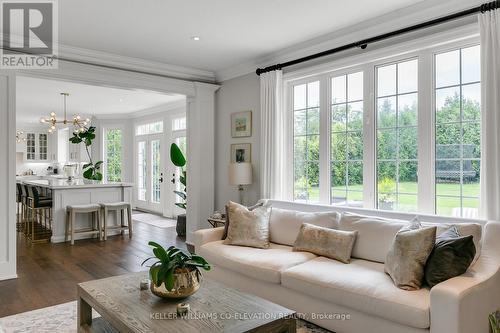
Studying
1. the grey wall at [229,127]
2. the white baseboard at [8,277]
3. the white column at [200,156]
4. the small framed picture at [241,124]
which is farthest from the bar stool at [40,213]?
the small framed picture at [241,124]

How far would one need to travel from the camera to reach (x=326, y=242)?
3.15m

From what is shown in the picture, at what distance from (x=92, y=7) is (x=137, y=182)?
710 cm

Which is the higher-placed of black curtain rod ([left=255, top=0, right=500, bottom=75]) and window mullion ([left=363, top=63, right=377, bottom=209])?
black curtain rod ([left=255, top=0, right=500, bottom=75])

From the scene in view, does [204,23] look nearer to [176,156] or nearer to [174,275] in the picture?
[174,275]

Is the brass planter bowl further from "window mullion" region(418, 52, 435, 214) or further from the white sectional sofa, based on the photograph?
"window mullion" region(418, 52, 435, 214)

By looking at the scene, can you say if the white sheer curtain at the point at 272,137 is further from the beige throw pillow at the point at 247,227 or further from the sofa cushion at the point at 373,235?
the sofa cushion at the point at 373,235

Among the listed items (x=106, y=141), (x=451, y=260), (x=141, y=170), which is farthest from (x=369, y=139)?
(x=106, y=141)

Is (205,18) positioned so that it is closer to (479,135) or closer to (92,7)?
(92,7)

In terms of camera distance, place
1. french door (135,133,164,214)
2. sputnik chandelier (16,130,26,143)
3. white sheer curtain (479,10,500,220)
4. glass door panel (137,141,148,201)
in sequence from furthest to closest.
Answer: sputnik chandelier (16,130,26,143) < glass door panel (137,141,148,201) < french door (135,133,164,214) < white sheer curtain (479,10,500,220)

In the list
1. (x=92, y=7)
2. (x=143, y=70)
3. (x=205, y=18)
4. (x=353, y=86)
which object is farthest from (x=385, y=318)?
(x=143, y=70)

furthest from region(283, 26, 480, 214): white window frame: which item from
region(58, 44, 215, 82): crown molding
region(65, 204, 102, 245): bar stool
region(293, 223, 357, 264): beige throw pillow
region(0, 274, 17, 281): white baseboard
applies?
region(65, 204, 102, 245): bar stool

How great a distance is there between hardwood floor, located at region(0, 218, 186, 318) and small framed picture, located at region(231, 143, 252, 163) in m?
1.65

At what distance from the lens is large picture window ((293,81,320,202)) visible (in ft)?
14.2

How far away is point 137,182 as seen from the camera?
9.90 metres
